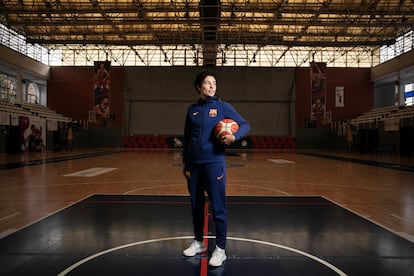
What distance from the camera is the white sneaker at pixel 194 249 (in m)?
3.34

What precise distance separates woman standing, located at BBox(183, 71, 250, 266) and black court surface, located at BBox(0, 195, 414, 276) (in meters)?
0.36

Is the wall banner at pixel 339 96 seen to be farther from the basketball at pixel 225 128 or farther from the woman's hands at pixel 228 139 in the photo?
the woman's hands at pixel 228 139

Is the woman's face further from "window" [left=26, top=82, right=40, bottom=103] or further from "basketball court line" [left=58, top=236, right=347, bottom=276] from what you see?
"window" [left=26, top=82, right=40, bottom=103]

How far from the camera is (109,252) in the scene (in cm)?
345

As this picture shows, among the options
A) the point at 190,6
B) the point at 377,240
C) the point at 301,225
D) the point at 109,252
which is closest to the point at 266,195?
the point at 301,225

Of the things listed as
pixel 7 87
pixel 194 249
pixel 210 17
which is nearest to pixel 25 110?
pixel 7 87

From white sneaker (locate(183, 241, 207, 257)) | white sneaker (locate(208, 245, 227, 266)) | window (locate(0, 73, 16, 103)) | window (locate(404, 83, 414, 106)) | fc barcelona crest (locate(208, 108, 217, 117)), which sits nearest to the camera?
white sneaker (locate(208, 245, 227, 266))

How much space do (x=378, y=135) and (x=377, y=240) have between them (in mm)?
24364

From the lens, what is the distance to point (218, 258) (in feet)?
10.3

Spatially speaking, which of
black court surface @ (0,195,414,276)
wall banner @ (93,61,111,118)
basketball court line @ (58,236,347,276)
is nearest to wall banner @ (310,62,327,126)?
wall banner @ (93,61,111,118)

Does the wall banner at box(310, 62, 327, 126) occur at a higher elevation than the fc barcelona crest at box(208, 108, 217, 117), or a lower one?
higher

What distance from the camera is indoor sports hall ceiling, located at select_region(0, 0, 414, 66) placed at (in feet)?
69.7

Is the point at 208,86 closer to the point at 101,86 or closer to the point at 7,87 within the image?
the point at 101,86

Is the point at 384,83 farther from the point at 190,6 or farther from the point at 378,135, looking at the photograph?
the point at 190,6
